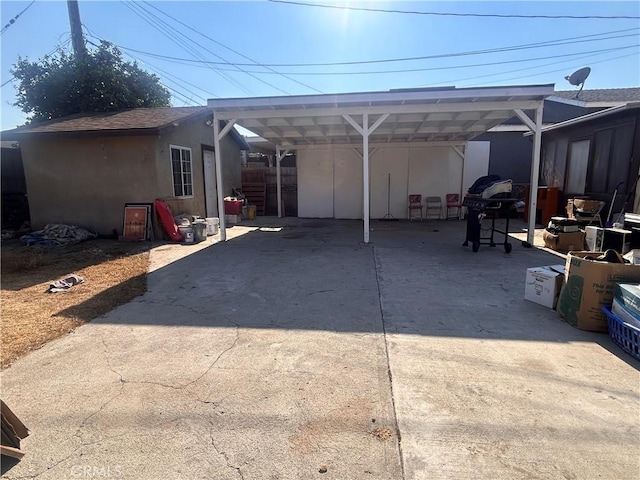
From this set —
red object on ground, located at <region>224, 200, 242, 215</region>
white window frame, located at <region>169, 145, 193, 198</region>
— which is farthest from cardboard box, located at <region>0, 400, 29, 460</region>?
red object on ground, located at <region>224, 200, 242, 215</region>

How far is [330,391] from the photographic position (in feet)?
7.85

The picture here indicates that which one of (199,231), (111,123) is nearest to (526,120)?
(199,231)

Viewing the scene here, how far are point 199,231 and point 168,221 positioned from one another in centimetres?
78

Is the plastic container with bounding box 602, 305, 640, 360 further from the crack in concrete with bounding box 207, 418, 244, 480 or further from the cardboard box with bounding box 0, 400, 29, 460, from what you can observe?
the cardboard box with bounding box 0, 400, 29, 460

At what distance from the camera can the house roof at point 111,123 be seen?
26.4ft

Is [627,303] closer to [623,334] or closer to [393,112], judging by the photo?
[623,334]

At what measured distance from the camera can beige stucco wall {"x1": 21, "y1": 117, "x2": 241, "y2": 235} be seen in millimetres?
8391

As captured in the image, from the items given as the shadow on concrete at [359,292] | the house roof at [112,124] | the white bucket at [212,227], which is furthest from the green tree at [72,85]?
the shadow on concrete at [359,292]

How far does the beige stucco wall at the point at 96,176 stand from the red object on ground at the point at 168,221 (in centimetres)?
33

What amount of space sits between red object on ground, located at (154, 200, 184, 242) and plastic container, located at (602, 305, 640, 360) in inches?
304

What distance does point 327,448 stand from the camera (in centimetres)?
188

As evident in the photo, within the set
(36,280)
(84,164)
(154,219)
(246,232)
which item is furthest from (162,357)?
(84,164)

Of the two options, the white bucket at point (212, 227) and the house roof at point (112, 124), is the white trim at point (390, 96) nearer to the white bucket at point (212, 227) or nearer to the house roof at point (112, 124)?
the house roof at point (112, 124)

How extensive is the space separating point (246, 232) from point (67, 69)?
12640 millimetres
